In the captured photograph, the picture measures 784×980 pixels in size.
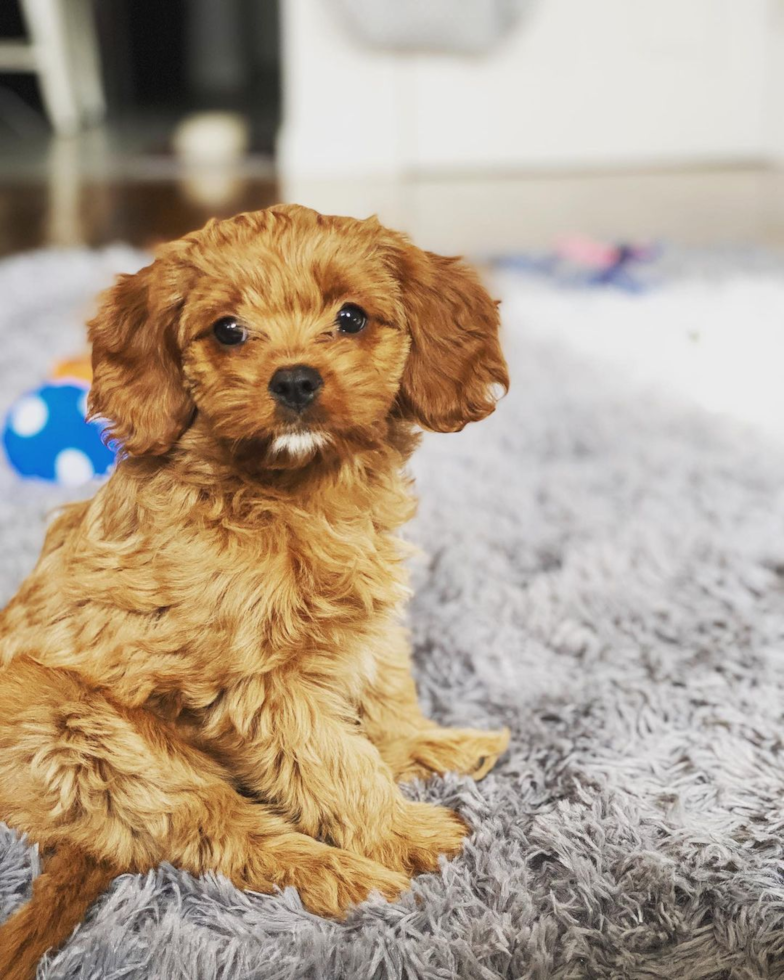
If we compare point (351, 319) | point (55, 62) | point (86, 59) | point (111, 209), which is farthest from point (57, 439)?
point (86, 59)

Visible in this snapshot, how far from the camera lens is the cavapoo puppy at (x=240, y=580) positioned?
3.89ft

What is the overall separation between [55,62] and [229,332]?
7.38 metres

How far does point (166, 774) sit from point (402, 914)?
327 mm

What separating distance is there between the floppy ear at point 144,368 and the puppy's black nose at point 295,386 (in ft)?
0.54

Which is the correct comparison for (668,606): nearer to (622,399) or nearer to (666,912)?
(666,912)

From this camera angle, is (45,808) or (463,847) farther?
(463,847)

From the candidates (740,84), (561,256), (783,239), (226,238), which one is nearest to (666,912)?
(226,238)

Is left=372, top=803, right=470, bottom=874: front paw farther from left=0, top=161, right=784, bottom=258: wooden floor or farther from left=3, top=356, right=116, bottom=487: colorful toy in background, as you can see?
left=0, top=161, right=784, bottom=258: wooden floor

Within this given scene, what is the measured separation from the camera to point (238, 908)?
1.24 metres

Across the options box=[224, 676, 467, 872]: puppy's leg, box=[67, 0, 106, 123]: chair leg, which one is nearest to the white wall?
box=[67, 0, 106, 123]: chair leg

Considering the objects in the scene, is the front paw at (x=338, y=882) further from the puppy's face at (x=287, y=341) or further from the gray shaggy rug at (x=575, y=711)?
the puppy's face at (x=287, y=341)

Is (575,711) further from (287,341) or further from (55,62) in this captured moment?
(55,62)

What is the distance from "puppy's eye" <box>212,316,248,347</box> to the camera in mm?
1204

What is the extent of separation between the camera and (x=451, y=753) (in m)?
1.53
